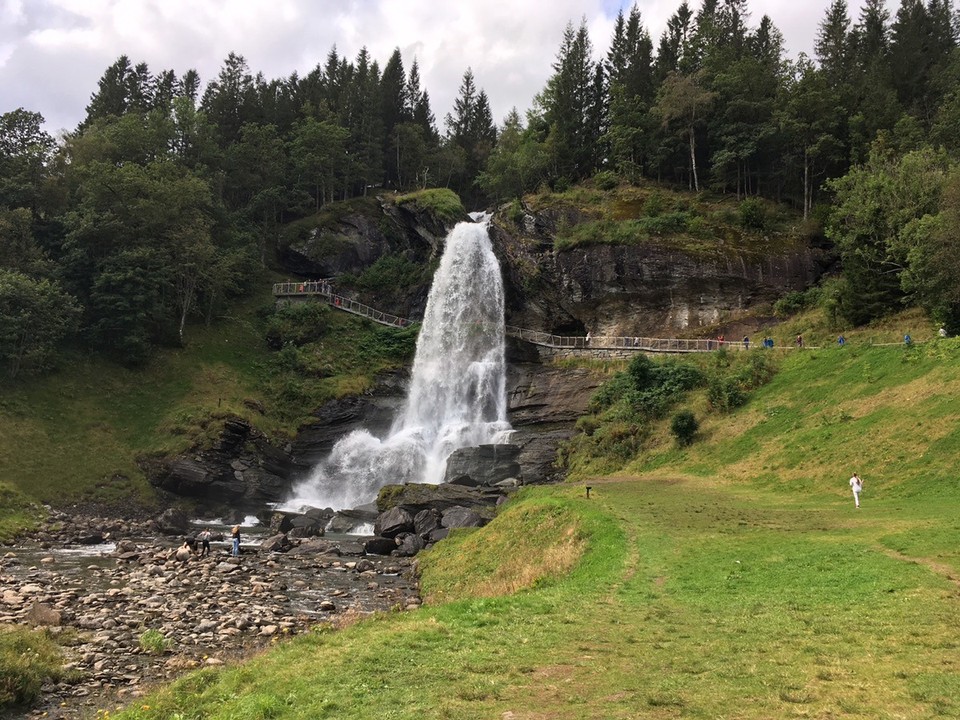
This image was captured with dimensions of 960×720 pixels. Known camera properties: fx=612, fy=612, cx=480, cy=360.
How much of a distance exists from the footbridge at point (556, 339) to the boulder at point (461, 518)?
21223mm

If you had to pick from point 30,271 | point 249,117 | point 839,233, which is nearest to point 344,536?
point 30,271

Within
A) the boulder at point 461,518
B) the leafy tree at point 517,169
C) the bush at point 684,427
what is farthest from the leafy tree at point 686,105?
the boulder at point 461,518

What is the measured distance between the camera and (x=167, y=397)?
43500 millimetres

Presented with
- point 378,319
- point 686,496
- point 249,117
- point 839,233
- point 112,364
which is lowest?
point 686,496

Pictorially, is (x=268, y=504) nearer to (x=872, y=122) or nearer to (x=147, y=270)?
(x=147, y=270)

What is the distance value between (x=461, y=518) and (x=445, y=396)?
18788 mm

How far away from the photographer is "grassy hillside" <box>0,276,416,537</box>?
115ft

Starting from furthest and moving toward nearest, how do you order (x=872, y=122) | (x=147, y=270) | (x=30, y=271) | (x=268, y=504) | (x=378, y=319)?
(x=378, y=319)
(x=872, y=122)
(x=147, y=270)
(x=30, y=271)
(x=268, y=504)

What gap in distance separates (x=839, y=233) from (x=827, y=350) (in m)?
12.2

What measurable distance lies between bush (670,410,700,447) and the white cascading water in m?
11.4

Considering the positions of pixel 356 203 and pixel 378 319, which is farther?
pixel 356 203

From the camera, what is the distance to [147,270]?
45.6 metres

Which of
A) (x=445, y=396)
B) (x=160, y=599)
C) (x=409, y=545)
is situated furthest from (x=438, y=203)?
(x=160, y=599)

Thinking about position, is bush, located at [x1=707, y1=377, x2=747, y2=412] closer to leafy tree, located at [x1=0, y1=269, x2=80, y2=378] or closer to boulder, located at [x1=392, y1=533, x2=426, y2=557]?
boulder, located at [x1=392, y1=533, x2=426, y2=557]
